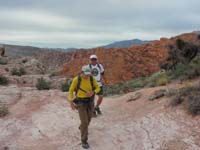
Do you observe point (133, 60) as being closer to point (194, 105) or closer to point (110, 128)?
point (110, 128)

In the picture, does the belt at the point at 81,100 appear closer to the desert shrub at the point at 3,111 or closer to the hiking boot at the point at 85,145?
the hiking boot at the point at 85,145

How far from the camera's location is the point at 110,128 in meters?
10.1

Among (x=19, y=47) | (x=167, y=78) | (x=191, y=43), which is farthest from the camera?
(x=19, y=47)

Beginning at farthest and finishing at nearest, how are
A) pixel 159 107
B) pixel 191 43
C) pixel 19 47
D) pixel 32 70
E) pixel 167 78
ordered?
pixel 19 47 < pixel 32 70 < pixel 191 43 < pixel 167 78 < pixel 159 107

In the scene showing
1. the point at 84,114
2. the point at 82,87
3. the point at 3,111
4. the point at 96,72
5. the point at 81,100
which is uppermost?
the point at 96,72

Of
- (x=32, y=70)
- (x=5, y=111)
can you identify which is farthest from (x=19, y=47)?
(x=5, y=111)

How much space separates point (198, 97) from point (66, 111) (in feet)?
14.6

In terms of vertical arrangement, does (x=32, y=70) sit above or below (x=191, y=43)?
below

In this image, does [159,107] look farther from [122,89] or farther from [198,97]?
[122,89]

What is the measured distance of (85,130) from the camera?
845 cm

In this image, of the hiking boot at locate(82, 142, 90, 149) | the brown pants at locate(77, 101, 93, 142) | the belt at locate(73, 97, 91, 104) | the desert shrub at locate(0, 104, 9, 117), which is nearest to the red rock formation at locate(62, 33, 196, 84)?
the desert shrub at locate(0, 104, 9, 117)

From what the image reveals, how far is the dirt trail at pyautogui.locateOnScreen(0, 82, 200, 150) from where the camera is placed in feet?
28.6

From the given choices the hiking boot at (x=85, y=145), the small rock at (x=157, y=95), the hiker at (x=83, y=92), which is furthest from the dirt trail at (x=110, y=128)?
the hiker at (x=83, y=92)

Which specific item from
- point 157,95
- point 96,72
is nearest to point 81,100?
point 96,72
